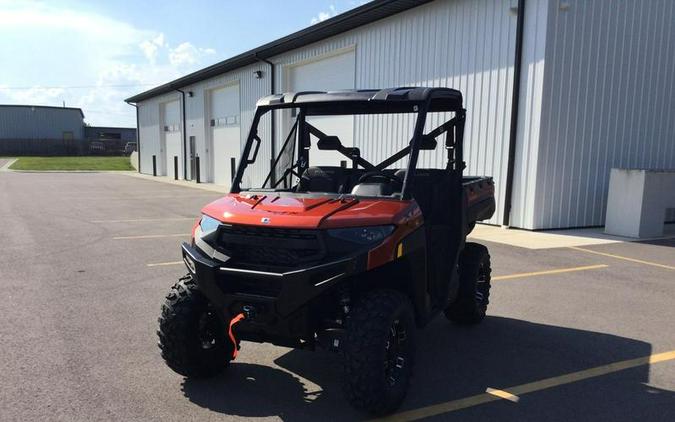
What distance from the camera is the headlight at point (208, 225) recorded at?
3.51 metres

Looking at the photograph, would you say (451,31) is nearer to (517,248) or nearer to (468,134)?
(468,134)

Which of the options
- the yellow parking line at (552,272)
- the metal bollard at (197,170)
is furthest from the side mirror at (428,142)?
the metal bollard at (197,170)

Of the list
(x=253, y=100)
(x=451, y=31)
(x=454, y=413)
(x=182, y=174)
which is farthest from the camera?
(x=182, y=174)

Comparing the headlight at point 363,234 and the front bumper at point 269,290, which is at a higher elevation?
the headlight at point 363,234

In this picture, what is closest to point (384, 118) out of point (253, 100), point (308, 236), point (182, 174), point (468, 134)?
point (468, 134)

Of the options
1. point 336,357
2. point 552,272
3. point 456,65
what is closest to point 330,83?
point 456,65

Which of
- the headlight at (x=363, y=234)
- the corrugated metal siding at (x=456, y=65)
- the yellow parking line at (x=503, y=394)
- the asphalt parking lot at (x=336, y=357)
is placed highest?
the corrugated metal siding at (x=456, y=65)

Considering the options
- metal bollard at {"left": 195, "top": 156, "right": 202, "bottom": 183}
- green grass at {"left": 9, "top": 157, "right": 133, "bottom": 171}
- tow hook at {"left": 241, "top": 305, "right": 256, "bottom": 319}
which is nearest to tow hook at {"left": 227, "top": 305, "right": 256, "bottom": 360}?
tow hook at {"left": 241, "top": 305, "right": 256, "bottom": 319}

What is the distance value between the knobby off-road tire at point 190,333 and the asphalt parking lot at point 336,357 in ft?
0.49

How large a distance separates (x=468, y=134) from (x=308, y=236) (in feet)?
31.2

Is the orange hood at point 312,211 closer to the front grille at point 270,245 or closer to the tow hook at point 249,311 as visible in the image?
the front grille at point 270,245

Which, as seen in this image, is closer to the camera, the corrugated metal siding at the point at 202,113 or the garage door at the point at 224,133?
the corrugated metal siding at the point at 202,113

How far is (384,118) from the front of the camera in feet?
45.1

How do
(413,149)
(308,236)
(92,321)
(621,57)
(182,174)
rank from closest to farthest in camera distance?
(308,236), (413,149), (92,321), (621,57), (182,174)
